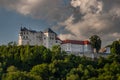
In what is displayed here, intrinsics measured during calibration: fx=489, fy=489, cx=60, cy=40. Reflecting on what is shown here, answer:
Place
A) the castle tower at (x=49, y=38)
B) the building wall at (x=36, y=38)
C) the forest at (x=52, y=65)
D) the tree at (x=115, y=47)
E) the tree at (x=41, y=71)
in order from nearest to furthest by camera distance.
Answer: the tree at (x=41, y=71)
the forest at (x=52, y=65)
the tree at (x=115, y=47)
the building wall at (x=36, y=38)
the castle tower at (x=49, y=38)

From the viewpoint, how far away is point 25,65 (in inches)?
3851

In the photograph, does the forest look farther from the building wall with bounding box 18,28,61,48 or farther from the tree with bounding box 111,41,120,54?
the building wall with bounding box 18,28,61,48

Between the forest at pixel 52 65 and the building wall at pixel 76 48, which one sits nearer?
the forest at pixel 52 65

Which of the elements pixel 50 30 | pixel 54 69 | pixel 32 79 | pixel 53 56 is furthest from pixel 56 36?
pixel 32 79

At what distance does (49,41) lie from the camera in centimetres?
12212

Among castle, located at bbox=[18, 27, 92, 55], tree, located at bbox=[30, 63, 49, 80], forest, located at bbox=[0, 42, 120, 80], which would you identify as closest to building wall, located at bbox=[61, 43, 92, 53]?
castle, located at bbox=[18, 27, 92, 55]

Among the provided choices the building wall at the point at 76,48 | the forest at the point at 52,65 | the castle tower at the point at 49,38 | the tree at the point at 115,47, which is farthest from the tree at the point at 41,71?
the castle tower at the point at 49,38

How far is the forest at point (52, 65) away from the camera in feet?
298

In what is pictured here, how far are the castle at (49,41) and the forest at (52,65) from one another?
13.0 metres

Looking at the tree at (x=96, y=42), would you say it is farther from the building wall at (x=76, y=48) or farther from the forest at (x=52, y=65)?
the forest at (x=52, y=65)

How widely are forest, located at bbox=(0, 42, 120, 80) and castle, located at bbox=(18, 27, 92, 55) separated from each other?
42.6 feet

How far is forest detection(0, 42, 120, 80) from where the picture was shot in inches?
3575

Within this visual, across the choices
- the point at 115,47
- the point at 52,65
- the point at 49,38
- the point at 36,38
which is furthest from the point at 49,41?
the point at 52,65

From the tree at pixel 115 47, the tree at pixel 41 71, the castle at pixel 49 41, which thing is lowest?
the tree at pixel 41 71
